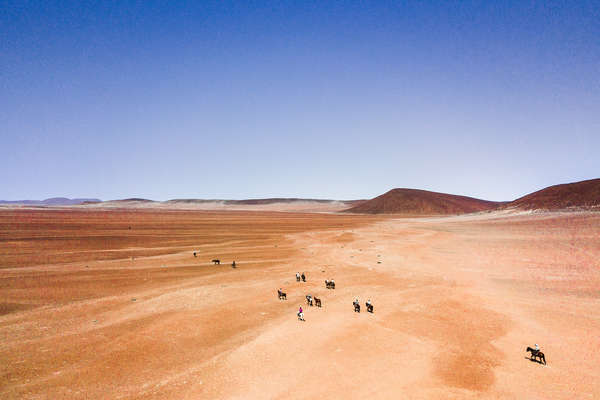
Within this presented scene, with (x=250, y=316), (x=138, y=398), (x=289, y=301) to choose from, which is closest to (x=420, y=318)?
(x=289, y=301)

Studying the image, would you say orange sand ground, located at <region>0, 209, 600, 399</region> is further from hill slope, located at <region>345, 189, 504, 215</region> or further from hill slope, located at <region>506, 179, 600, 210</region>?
hill slope, located at <region>345, 189, 504, 215</region>

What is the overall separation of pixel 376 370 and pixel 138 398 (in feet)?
30.5

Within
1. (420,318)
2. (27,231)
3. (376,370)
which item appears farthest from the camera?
(27,231)

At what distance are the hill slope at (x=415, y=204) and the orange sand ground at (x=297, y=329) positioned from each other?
449ft

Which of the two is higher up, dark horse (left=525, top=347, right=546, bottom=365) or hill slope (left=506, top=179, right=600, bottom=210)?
hill slope (left=506, top=179, right=600, bottom=210)

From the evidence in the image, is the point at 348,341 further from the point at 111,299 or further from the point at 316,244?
the point at 316,244

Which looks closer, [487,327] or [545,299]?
[487,327]

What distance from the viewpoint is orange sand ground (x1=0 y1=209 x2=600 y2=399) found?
12.6m

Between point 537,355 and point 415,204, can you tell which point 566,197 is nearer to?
point 415,204

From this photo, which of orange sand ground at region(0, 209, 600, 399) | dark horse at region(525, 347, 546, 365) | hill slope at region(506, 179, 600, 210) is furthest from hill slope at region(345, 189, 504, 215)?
dark horse at region(525, 347, 546, 365)

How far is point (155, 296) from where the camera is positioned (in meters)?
23.8

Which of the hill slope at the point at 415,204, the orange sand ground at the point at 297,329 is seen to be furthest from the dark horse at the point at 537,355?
the hill slope at the point at 415,204

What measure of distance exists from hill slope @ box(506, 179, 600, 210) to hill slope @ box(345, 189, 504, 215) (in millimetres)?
71550

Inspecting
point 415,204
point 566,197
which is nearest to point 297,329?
point 566,197
